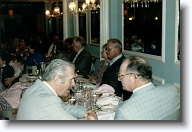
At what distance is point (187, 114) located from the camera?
164cm

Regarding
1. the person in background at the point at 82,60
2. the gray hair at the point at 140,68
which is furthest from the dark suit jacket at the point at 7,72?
the gray hair at the point at 140,68

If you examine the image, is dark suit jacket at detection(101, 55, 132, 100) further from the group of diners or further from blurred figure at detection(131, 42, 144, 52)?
the group of diners

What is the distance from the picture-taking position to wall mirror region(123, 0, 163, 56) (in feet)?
14.2

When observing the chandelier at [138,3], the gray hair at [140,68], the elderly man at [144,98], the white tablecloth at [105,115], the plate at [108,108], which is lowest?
the white tablecloth at [105,115]

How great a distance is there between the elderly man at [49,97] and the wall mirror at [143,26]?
251cm

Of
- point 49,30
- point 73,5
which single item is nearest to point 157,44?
point 73,5

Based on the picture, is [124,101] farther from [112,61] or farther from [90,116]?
[112,61]

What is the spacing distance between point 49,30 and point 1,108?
44.0 ft

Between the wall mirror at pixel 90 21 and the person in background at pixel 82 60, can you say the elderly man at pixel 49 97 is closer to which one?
the person in background at pixel 82 60

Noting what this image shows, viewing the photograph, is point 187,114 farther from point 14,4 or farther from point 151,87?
point 14,4

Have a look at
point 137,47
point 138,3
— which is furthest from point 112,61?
point 138,3

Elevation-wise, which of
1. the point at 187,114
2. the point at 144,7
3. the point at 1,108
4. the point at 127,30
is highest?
the point at 144,7

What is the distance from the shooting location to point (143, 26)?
16.2ft

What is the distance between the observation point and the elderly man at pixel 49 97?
179cm
